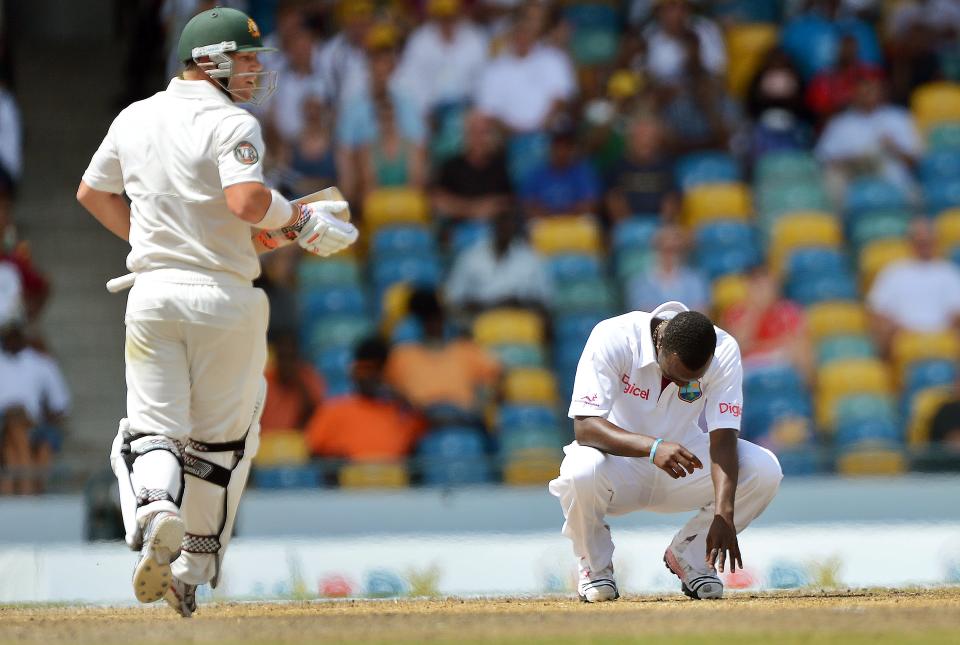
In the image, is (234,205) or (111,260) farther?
(111,260)

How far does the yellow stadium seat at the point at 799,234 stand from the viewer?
1209cm

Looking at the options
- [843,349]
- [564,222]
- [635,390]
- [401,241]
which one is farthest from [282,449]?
[635,390]

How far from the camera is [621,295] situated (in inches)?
460

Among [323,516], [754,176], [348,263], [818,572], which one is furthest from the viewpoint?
[754,176]

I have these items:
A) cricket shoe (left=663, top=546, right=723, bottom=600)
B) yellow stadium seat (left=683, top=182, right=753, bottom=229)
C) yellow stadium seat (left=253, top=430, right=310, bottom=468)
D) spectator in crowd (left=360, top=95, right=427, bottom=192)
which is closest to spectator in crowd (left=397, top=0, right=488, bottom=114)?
spectator in crowd (left=360, top=95, right=427, bottom=192)

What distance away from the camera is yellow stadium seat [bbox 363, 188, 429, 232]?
39.2ft

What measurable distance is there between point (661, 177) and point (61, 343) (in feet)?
14.9

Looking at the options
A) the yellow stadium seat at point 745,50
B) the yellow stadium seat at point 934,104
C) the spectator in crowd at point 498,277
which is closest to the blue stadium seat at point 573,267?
the spectator in crowd at point 498,277

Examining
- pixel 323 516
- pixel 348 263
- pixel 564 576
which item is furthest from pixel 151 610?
pixel 348 263

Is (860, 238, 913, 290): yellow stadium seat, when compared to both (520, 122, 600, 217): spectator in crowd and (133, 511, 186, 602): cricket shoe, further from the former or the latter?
(133, 511, 186, 602): cricket shoe

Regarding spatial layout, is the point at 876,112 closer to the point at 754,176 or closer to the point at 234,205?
the point at 754,176

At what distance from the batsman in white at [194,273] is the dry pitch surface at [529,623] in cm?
34

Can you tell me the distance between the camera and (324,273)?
1153cm

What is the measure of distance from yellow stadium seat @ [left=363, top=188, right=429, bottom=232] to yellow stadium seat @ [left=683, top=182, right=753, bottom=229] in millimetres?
1936
